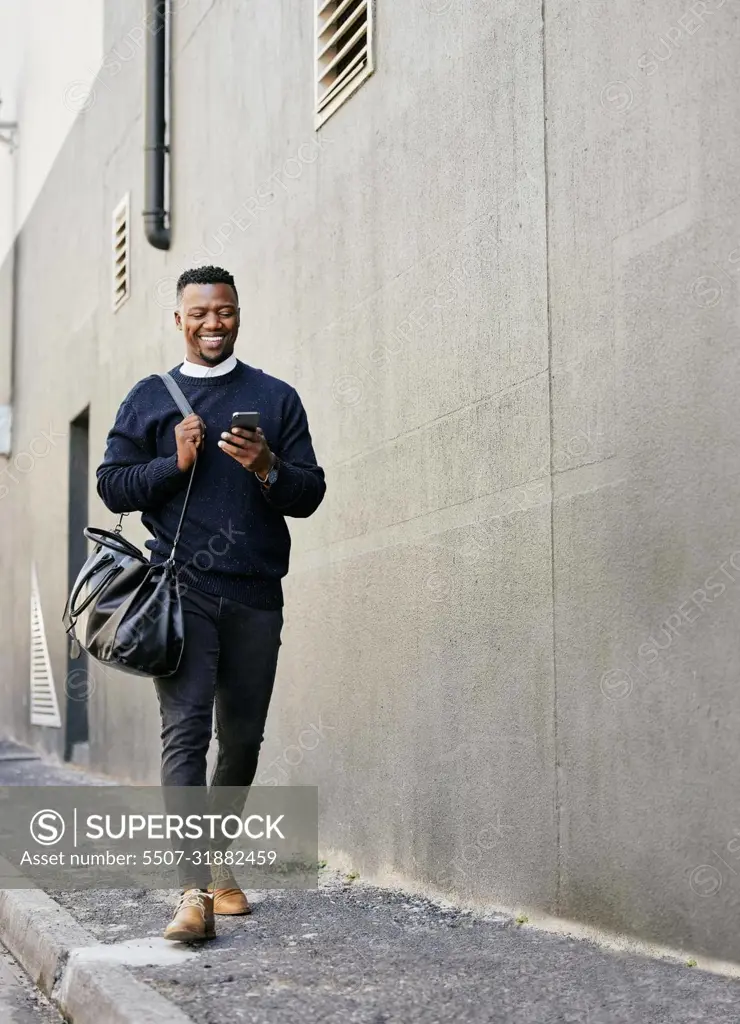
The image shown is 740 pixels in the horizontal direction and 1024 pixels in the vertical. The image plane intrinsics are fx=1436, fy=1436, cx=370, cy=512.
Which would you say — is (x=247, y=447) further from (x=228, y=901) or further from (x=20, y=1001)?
(x=20, y=1001)

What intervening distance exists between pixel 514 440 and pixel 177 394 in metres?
1.07

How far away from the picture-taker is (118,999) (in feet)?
11.4

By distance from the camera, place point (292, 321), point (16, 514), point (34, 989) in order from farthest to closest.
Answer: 1. point (16, 514)
2. point (292, 321)
3. point (34, 989)

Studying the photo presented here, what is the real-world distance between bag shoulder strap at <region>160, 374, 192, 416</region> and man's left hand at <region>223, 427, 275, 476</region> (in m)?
0.28

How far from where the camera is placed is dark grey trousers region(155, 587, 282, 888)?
4.20 m

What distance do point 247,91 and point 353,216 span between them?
1.78m

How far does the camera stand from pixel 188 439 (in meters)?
4.23

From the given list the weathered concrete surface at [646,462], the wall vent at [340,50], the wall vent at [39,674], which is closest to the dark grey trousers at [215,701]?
the weathered concrete surface at [646,462]

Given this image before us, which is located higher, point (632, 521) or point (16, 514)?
point (16, 514)

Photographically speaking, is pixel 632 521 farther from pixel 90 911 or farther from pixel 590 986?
pixel 90 911

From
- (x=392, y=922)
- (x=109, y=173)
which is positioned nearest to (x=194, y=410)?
(x=392, y=922)

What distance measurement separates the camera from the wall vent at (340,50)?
5809 millimetres

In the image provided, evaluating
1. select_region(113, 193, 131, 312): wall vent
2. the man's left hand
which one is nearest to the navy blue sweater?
the man's left hand

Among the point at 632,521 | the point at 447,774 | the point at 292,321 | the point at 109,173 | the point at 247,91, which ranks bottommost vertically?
the point at 447,774
